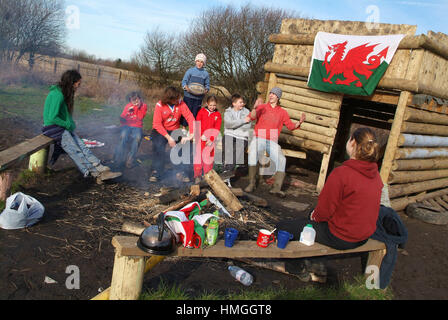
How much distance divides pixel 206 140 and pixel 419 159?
5.03m

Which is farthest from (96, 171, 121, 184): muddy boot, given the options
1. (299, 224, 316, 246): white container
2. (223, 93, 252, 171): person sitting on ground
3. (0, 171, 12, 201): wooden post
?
(299, 224, 316, 246): white container

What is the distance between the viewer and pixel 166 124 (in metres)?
6.97

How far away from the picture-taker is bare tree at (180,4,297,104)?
67.7 feet

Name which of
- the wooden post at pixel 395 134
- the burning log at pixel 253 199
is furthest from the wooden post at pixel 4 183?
the wooden post at pixel 395 134

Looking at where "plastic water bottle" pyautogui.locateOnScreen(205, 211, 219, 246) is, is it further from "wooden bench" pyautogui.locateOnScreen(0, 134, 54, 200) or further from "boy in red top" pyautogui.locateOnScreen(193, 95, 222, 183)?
"boy in red top" pyautogui.locateOnScreen(193, 95, 222, 183)

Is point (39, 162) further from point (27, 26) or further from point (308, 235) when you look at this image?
point (27, 26)

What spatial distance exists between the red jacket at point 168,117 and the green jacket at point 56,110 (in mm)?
1628

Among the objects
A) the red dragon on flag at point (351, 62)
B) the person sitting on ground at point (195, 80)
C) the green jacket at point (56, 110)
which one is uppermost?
the red dragon on flag at point (351, 62)

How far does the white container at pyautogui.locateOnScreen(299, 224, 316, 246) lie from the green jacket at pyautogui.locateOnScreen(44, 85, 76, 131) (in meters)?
4.59

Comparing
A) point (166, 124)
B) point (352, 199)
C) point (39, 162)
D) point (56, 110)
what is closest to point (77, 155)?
point (39, 162)

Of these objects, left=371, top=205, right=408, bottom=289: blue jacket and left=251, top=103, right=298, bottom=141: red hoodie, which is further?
left=251, top=103, right=298, bottom=141: red hoodie

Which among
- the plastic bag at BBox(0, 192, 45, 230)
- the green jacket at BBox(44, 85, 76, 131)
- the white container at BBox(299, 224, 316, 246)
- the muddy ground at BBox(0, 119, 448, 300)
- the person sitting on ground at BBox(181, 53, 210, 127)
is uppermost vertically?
the person sitting on ground at BBox(181, 53, 210, 127)

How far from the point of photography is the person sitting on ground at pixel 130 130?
7.23 metres

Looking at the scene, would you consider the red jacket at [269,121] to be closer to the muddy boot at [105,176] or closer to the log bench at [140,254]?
the muddy boot at [105,176]
